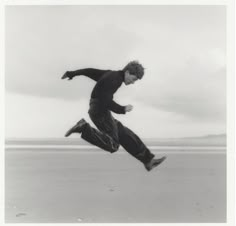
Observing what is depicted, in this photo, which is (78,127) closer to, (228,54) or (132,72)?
(132,72)

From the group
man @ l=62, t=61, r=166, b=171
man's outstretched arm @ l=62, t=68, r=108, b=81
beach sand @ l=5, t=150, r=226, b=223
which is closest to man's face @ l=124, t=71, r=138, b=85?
man @ l=62, t=61, r=166, b=171

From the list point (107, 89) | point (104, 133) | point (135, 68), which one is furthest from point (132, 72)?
point (104, 133)

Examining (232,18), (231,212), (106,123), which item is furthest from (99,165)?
(232,18)

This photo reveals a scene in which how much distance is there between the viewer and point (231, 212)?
141 inches

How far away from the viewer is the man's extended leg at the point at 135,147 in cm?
359

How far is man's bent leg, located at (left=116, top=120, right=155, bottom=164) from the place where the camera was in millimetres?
3586

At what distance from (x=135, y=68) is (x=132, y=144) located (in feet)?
1.88

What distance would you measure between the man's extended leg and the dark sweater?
5.5 inches

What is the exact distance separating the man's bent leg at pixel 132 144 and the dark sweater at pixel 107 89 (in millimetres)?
138

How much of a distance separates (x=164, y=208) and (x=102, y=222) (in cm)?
47

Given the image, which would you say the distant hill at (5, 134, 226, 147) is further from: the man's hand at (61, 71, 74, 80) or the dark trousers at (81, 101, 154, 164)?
the man's hand at (61, 71, 74, 80)

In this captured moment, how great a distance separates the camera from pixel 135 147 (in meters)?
3.60

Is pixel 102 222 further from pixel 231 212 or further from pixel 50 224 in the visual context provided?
pixel 231 212

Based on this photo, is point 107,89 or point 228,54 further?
point 228,54
